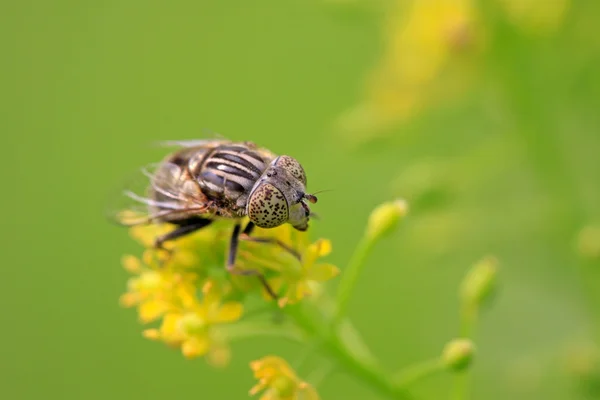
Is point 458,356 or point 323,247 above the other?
point 323,247

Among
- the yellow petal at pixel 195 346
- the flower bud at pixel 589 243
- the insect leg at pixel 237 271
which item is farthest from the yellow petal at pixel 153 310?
the flower bud at pixel 589 243

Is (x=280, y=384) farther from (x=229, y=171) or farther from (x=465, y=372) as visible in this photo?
(x=229, y=171)

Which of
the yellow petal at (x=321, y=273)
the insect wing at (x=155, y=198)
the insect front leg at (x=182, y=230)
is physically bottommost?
the yellow petal at (x=321, y=273)

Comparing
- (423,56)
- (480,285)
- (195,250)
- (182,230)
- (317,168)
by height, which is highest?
(317,168)

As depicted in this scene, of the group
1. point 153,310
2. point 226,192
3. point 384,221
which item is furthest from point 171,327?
point 384,221

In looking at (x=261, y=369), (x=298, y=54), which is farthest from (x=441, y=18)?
(x=298, y=54)

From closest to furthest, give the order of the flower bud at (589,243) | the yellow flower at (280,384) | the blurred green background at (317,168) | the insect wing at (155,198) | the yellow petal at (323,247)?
the yellow flower at (280,384), the yellow petal at (323,247), the insect wing at (155,198), the flower bud at (589,243), the blurred green background at (317,168)

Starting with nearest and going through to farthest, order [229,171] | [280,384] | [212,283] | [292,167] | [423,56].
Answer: [280,384], [212,283], [292,167], [229,171], [423,56]

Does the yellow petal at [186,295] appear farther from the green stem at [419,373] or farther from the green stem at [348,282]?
the green stem at [419,373]
